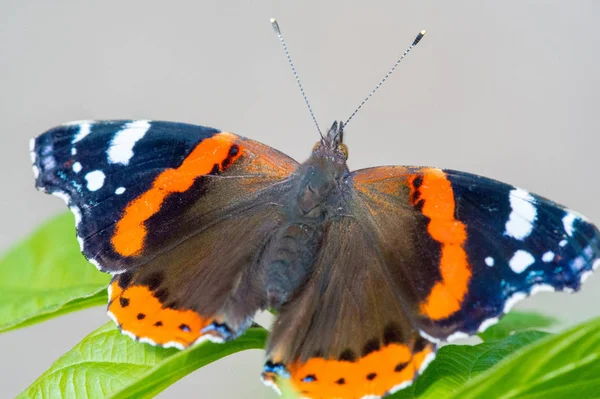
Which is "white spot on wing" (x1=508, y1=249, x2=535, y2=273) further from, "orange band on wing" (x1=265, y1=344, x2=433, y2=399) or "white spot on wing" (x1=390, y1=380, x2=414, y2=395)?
"white spot on wing" (x1=390, y1=380, x2=414, y2=395)

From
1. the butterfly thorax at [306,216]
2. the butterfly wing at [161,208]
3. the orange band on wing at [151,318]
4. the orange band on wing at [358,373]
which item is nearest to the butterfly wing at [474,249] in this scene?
the orange band on wing at [358,373]

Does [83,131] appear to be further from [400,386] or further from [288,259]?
[400,386]

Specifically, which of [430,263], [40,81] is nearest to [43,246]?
[430,263]

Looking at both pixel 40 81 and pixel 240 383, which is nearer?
pixel 240 383

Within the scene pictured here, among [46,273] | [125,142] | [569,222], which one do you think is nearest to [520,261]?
[569,222]

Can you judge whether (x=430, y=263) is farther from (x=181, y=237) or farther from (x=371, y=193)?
(x=181, y=237)

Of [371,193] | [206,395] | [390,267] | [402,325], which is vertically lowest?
[206,395]

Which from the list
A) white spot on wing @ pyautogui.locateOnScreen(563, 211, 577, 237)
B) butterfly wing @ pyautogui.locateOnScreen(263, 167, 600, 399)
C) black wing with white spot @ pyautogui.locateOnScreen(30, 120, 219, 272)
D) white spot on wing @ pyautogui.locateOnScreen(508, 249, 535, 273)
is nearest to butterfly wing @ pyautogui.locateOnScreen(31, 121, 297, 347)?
black wing with white spot @ pyautogui.locateOnScreen(30, 120, 219, 272)
